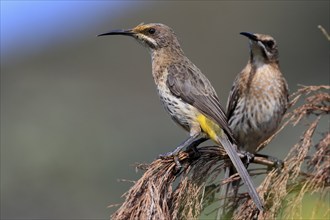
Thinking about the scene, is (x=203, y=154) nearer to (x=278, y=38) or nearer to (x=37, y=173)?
(x=37, y=173)

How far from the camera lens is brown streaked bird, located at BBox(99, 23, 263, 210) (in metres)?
8.55

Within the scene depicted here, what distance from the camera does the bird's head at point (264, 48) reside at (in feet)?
32.7

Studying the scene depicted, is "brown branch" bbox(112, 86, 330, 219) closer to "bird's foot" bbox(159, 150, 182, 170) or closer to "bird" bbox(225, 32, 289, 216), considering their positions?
"bird's foot" bbox(159, 150, 182, 170)

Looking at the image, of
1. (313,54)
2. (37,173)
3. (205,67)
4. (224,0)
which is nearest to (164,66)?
(37,173)

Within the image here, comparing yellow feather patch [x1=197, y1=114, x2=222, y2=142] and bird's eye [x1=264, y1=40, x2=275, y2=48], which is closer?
yellow feather patch [x1=197, y1=114, x2=222, y2=142]

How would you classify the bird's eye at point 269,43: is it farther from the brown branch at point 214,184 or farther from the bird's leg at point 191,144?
the brown branch at point 214,184

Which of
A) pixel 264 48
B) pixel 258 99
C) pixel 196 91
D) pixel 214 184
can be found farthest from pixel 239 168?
pixel 264 48

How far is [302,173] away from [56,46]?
39322mm

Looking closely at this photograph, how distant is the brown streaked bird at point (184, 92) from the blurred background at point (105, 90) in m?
4.36

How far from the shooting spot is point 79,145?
19500 millimetres

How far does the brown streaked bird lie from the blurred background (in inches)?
172

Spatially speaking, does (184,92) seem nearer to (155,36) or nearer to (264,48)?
(155,36)

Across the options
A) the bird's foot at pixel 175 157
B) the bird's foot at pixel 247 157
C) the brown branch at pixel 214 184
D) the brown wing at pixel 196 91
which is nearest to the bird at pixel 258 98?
the brown wing at pixel 196 91

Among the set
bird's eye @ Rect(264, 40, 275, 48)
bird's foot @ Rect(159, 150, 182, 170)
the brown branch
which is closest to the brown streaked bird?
bird's foot @ Rect(159, 150, 182, 170)
